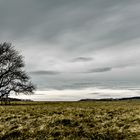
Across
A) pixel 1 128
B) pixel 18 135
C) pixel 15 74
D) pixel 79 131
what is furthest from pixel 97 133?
pixel 15 74

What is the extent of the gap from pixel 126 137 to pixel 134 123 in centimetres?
219

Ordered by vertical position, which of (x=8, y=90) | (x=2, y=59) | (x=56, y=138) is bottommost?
(x=56, y=138)

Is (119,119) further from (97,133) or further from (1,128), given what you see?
(1,128)

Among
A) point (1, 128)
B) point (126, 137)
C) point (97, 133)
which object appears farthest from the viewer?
point (1, 128)

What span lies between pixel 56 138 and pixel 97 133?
6.10ft

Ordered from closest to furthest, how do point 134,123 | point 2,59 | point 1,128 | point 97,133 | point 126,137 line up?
point 126,137 → point 97,133 → point 134,123 → point 1,128 → point 2,59

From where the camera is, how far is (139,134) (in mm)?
14039

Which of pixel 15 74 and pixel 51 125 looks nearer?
pixel 51 125

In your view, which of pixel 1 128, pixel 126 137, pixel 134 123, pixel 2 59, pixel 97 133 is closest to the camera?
pixel 126 137

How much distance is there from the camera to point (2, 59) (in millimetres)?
62656

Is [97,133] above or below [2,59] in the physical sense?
below

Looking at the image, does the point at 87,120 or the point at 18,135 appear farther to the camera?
the point at 87,120

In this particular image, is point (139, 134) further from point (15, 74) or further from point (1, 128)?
point (15, 74)

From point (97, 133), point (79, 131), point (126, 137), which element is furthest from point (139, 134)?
point (79, 131)
